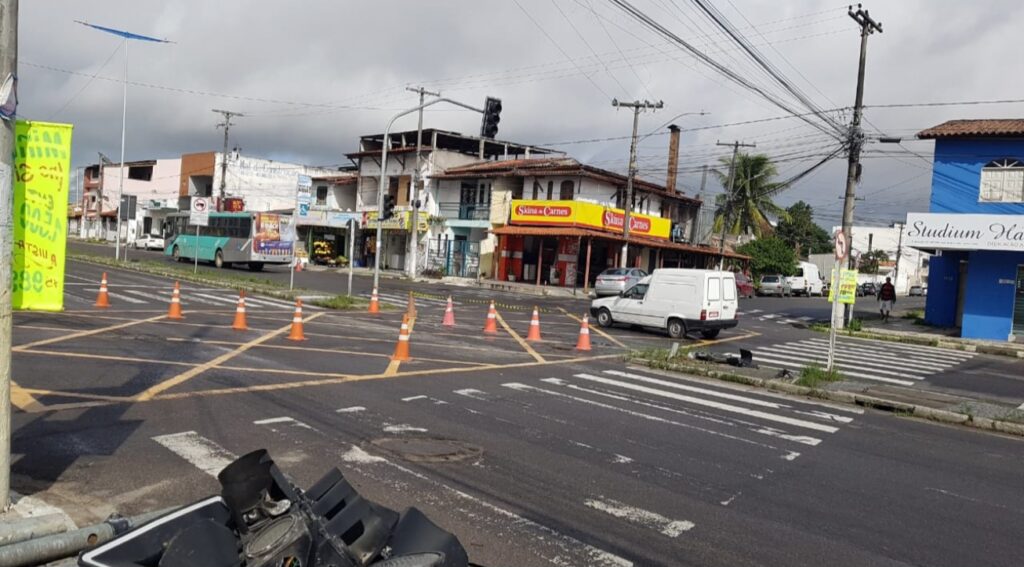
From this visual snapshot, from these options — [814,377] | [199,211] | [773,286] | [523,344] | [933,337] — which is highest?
[199,211]

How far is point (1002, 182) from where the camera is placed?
25.8 m

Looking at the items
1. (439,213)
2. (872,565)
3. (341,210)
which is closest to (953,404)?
(872,565)

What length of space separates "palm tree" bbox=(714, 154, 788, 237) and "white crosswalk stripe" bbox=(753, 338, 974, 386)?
30.2m

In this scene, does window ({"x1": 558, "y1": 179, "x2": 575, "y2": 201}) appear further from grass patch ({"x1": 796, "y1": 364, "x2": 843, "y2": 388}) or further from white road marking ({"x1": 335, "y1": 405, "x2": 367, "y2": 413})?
white road marking ({"x1": 335, "y1": 405, "x2": 367, "y2": 413})

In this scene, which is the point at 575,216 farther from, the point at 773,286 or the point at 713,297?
the point at 713,297

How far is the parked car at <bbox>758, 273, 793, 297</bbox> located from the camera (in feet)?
178

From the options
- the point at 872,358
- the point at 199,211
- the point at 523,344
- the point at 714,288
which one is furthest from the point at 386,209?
the point at 872,358

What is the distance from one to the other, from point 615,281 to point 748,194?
22043mm

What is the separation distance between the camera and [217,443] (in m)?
7.25

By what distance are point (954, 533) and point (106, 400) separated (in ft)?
28.1

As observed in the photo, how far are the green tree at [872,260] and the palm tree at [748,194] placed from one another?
45752 millimetres

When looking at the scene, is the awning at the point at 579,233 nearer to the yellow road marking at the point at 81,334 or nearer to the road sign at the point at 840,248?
the yellow road marking at the point at 81,334

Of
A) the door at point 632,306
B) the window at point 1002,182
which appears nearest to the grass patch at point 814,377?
the door at point 632,306

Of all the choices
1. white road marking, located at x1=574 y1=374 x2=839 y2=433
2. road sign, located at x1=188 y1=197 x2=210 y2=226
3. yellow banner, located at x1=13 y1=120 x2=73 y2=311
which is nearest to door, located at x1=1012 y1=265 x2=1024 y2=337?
white road marking, located at x1=574 y1=374 x2=839 y2=433
